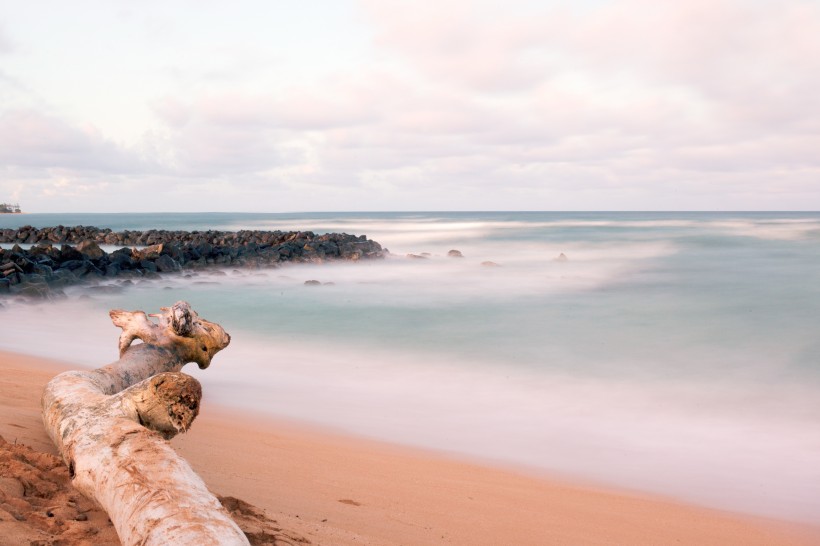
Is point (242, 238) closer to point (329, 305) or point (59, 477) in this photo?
point (329, 305)

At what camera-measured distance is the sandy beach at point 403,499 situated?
346 centimetres

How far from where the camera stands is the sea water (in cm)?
563

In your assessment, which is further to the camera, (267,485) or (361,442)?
(361,442)

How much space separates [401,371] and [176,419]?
5.98m

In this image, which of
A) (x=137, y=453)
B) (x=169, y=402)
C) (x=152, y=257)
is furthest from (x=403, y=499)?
(x=152, y=257)

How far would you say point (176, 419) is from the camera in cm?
310

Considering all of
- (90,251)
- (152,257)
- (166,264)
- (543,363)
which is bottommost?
(543,363)

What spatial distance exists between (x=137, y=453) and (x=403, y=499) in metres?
1.75

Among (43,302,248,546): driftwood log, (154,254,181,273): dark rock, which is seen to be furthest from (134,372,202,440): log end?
(154,254,181,273): dark rock

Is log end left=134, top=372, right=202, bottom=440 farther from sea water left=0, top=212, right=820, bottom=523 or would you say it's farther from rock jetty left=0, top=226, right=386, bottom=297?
rock jetty left=0, top=226, right=386, bottom=297

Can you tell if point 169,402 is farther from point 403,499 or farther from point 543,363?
point 543,363

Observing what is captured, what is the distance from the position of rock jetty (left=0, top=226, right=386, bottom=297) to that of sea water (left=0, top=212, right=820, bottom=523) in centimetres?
106

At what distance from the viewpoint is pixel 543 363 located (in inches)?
380

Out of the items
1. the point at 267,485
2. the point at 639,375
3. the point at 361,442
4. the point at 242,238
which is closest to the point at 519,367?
the point at 639,375
